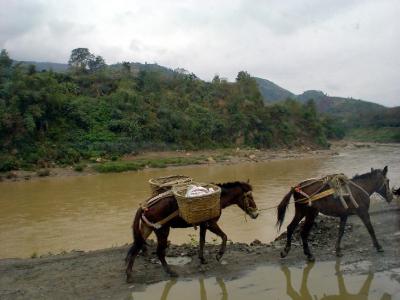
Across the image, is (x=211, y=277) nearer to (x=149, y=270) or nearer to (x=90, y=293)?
(x=149, y=270)

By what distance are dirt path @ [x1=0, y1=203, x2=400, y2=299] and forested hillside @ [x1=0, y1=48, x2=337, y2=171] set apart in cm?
2808

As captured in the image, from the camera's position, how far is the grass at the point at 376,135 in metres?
77.6

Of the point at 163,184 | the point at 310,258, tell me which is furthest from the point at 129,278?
the point at 310,258

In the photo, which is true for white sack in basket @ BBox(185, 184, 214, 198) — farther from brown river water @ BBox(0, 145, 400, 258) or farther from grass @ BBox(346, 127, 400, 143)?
grass @ BBox(346, 127, 400, 143)

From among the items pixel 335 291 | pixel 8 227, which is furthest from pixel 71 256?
pixel 8 227

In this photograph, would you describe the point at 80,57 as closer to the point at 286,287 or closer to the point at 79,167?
the point at 79,167

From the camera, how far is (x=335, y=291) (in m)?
6.37

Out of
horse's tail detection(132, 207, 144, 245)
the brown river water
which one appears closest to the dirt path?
horse's tail detection(132, 207, 144, 245)

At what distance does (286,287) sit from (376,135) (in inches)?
3347

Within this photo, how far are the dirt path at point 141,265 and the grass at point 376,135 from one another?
248ft

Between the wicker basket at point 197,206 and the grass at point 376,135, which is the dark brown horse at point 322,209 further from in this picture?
the grass at point 376,135

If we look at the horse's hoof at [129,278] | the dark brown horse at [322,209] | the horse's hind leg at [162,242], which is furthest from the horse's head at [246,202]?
the horse's hoof at [129,278]

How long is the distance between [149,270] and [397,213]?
23.1ft

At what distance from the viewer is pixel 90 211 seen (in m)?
19.1
